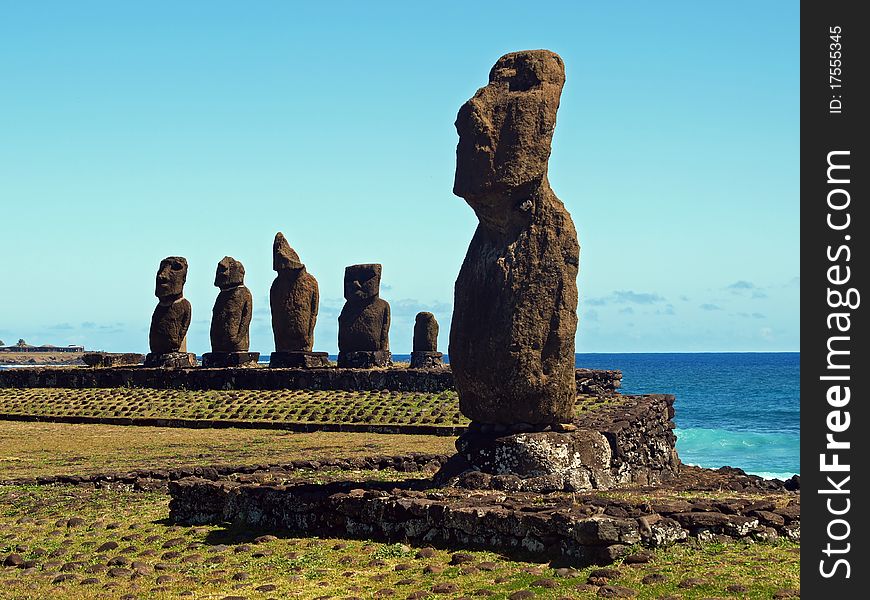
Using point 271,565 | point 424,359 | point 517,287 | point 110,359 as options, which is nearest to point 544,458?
point 517,287

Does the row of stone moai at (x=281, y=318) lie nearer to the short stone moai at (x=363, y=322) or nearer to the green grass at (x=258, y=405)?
the short stone moai at (x=363, y=322)

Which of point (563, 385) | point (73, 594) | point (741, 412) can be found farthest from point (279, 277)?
point (741, 412)

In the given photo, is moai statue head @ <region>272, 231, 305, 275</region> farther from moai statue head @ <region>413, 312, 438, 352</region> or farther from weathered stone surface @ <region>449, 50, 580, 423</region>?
weathered stone surface @ <region>449, 50, 580, 423</region>

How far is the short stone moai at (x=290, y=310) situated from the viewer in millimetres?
38406

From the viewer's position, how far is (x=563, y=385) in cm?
1410

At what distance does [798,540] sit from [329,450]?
14037 millimetres

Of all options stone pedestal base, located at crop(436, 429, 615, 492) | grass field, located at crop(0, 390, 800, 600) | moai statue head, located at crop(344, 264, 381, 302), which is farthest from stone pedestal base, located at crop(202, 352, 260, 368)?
stone pedestal base, located at crop(436, 429, 615, 492)

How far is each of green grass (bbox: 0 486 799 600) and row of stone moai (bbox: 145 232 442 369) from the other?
83.3 feet

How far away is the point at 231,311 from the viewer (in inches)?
1565

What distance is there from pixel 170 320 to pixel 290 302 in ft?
15.4

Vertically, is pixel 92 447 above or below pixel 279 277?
below

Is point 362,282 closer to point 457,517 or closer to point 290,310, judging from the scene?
point 290,310
